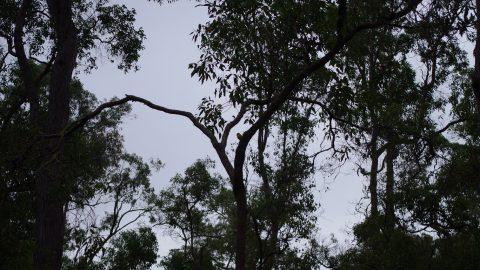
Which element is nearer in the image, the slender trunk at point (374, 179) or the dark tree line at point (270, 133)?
the dark tree line at point (270, 133)

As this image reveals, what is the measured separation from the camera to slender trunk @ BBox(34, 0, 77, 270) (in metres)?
8.79

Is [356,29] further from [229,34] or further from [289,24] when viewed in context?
[229,34]

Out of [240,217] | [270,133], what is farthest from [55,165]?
[270,133]

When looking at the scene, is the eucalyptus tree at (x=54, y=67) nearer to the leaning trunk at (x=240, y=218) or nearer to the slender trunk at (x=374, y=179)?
the leaning trunk at (x=240, y=218)

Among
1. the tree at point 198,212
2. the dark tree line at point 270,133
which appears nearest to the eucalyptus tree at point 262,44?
the dark tree line at point 270,133

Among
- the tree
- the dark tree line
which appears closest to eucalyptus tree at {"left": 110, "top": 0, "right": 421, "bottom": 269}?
the dark tree line

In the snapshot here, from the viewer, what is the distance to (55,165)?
339 inches

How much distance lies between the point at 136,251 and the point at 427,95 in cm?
1254

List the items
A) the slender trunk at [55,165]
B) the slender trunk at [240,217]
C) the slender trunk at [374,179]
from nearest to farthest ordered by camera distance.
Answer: the slender trunk at [240,217] → the slender trunk at [55,165] → the slender trunk at [374,179]

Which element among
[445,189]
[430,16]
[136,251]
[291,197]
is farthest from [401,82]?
[136,251]

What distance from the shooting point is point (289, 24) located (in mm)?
8867

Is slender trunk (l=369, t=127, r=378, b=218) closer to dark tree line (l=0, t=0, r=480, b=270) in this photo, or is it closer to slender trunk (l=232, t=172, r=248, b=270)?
dark tree line (l=0, t=0, r=480, b=270)

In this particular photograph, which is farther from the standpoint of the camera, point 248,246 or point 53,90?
point 248,246

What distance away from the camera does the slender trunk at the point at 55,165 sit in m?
8.79
